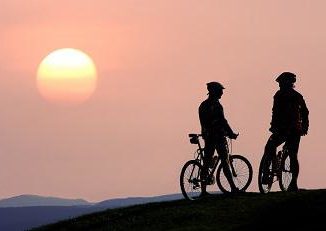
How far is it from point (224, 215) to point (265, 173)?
327cm

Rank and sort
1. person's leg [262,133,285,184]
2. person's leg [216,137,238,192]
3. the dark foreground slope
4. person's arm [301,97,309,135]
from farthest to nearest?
person's leg [216,137,238,192] → person's leg [262,133,285,184] → person's arm [301,97,309,135] → the dark foreground slope

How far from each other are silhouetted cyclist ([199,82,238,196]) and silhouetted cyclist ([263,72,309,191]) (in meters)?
1.24

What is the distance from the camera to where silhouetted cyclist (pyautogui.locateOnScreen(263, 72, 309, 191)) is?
27.3m

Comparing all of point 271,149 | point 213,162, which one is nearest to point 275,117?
point 271,149

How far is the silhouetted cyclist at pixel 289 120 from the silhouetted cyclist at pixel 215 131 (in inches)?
49.0

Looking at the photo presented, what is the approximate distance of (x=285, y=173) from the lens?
27891mm

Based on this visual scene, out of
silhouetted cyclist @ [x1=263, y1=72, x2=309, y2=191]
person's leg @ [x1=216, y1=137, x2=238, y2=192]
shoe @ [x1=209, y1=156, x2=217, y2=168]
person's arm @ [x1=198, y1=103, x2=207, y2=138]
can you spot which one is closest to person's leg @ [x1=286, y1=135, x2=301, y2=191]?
silhouetted cyclist @ [x1=263, y1=72, x2=309, y2=191]

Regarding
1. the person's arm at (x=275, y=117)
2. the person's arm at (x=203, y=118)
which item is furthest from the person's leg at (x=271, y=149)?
the person's arm at (x=203, y=118)

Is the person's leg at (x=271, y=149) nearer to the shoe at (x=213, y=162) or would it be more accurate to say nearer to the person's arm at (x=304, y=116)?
the person's arm at (x=304, y=116)

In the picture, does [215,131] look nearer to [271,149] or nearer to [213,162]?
[213,162]

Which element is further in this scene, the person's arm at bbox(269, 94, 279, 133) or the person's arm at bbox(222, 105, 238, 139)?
the person's arm at bbox(222, 105, 238, 139)

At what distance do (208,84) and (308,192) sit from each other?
4.36 metres

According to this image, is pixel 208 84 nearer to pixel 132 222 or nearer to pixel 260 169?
pixel 260 169

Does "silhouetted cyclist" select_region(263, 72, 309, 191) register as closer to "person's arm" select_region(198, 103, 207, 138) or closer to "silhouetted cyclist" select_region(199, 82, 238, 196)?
"silhouetted cyclist" select_region(199, 82, 238, 196)
